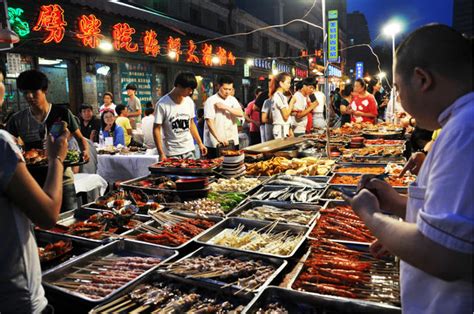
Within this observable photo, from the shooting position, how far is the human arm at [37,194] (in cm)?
160

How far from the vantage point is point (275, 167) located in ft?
18.1

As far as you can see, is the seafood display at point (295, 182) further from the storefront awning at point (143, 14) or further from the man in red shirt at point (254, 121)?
the storefront awning at point (143, 14)

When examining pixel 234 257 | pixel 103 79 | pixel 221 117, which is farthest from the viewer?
pixel 103 79

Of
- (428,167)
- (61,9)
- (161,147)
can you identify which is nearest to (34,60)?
(61,9)

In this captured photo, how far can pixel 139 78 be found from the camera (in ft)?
49.9

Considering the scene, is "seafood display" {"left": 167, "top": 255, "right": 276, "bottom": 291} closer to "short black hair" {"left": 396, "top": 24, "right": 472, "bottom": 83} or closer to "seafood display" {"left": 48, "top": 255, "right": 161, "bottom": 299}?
"seafood display" {"left": 48, "top": 255, "right": 161, "bottom": 299}

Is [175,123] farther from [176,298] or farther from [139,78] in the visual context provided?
[139,78]

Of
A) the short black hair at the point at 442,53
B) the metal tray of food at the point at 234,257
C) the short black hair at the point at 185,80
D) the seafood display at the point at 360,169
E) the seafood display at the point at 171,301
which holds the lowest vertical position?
the seafood display at the point at 171,301

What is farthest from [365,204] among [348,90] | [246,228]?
[348,90]

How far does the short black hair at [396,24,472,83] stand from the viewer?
1.20m

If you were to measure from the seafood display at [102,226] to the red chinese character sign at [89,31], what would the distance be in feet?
30.4

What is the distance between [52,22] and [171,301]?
1044 centimetres

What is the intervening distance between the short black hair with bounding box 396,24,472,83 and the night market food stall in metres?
0.68

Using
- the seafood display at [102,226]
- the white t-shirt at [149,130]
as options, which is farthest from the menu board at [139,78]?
the seafood display at [102,226]
